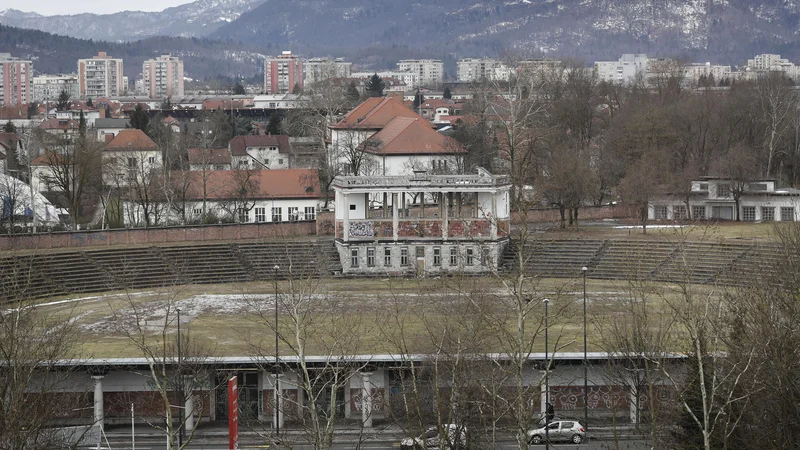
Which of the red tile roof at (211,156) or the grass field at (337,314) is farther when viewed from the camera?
the red tile roof at (211,156)

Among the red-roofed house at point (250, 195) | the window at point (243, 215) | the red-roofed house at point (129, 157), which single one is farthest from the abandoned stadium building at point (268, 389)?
the red-roofed house at point (129, 157)

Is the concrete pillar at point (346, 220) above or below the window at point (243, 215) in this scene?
above

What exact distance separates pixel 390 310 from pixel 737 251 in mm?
16964

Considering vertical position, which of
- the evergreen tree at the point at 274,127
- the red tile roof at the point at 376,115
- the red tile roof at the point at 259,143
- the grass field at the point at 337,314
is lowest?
the grass field at the point at 337,314

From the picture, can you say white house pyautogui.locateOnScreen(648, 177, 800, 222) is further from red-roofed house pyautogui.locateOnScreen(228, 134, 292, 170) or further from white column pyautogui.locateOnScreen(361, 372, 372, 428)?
red-roofed house pyautogui.locateOnScreen(228, 134, 292, 170)

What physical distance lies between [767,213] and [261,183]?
28.0m

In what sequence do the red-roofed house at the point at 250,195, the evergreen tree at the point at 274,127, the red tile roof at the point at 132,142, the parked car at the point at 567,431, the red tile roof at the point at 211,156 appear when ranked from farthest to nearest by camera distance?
the evergreen tree at the point at 274,127
the red tile roof at the point at 132,142
the red tile roof at the point at 211,156
the red-roofed house at the point at 250,195
the parked car at the point at 567,431

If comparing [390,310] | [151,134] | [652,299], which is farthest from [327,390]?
[151,134]

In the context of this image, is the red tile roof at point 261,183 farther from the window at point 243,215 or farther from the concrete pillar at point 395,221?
the concrete pillar at point 395,221

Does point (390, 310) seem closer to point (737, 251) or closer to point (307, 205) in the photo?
point (737, 251)

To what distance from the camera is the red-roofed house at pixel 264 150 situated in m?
105

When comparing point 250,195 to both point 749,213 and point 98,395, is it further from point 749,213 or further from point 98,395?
point 98,395

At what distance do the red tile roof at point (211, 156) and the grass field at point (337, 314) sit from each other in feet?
126

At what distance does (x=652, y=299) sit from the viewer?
4884cm
